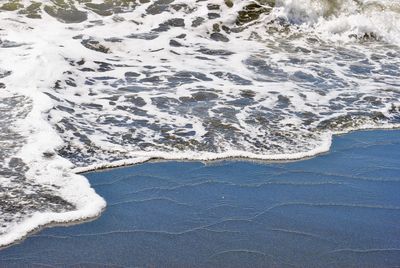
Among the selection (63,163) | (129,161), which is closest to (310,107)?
(129,161)

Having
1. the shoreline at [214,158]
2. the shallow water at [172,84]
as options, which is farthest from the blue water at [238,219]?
the shallow water at [172,84]

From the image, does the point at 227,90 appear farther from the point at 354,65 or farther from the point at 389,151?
the point at 354,65

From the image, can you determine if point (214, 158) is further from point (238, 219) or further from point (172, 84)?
point (172, 84)

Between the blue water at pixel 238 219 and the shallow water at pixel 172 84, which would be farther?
the shallow water at pixel 172 84

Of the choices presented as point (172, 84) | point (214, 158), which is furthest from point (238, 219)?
point (172, 84)

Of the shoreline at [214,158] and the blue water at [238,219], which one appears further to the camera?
the shoreline at [214,158]

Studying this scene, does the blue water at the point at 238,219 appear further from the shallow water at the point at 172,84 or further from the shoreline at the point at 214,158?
the shallow water at the point at 172,84
